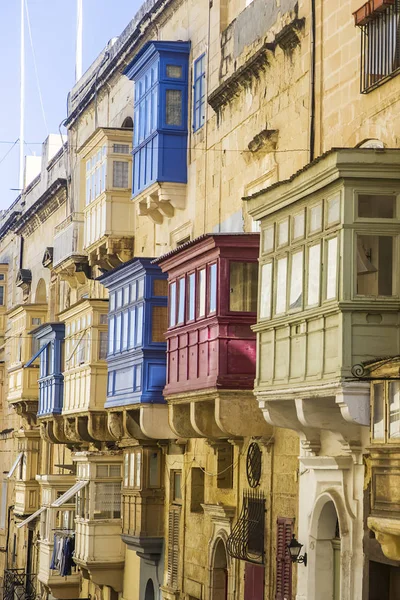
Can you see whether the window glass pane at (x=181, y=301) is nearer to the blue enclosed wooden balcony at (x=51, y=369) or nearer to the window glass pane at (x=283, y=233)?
the window glass pane at (x=283, y=233)

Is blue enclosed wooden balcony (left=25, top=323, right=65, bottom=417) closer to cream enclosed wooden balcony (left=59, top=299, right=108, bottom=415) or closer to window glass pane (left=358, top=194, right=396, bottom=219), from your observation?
cream enclosed wooden balcony (left=59, top=299, right=108, bottom=415)

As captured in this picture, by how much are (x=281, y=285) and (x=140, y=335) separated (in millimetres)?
7592

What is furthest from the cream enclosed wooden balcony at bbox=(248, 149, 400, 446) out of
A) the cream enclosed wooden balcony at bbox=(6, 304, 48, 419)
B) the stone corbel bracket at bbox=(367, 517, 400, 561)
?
the cream enclosed wooden balcony at bbox=(6, 304, 48, 419)

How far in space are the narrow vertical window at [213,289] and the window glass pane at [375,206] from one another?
4.81 metres

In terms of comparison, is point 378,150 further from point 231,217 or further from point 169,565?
point 169,565

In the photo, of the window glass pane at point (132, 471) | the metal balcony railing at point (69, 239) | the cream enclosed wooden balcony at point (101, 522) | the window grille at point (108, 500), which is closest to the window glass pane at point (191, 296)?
the window glass pane at point (132, 471)

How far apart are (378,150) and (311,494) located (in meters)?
5.08

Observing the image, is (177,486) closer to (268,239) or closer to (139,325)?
(139,325)

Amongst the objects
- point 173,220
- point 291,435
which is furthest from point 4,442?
point 291,435

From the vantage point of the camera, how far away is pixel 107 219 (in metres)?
29.4

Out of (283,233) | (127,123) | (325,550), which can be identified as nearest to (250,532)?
(325,550)

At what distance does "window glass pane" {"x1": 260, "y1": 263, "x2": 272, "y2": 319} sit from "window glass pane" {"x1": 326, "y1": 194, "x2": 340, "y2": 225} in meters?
1.93

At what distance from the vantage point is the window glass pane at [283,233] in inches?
677

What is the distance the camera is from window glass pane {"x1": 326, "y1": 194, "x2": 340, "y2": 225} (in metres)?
15.6
